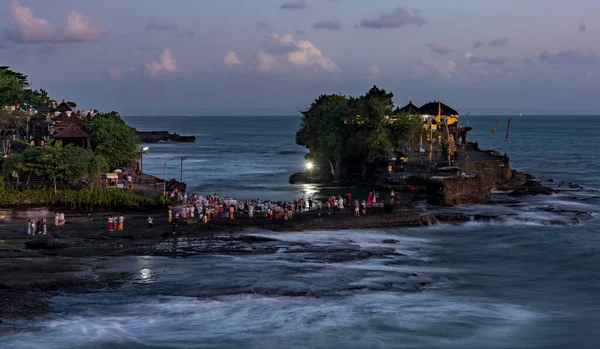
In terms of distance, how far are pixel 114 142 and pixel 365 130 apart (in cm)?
2998

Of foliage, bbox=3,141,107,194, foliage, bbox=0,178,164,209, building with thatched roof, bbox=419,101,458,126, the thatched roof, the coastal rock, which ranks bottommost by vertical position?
foliage, bbox=0,178,164,209

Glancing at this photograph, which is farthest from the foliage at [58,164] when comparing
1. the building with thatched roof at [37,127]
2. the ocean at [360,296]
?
the building with thatched roof at [37,127]

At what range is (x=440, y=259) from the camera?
162ft

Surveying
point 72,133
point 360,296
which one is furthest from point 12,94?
point 360,296

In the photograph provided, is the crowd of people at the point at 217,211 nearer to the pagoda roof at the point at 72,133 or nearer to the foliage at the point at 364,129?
the pagoda roof at the point at 72,133

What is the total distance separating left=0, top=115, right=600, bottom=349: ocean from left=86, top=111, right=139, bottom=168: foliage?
2846cm

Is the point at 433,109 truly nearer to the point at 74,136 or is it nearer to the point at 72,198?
the point at 74,136

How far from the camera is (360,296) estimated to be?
3894 cm

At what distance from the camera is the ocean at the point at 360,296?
3341 centimetres

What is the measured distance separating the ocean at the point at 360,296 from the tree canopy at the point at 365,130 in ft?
87.4

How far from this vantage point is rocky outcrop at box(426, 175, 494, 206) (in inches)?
2817

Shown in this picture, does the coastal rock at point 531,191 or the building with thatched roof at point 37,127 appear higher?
the building with thatched roof at point 37,127

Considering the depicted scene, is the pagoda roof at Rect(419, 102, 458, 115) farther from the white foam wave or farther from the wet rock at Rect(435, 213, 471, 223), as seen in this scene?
the white foam wave

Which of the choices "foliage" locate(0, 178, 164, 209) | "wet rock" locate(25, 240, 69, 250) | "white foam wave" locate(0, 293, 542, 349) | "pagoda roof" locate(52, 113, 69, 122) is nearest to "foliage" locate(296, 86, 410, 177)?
"pagoda roof" locate(52, 113, 69, 122)
